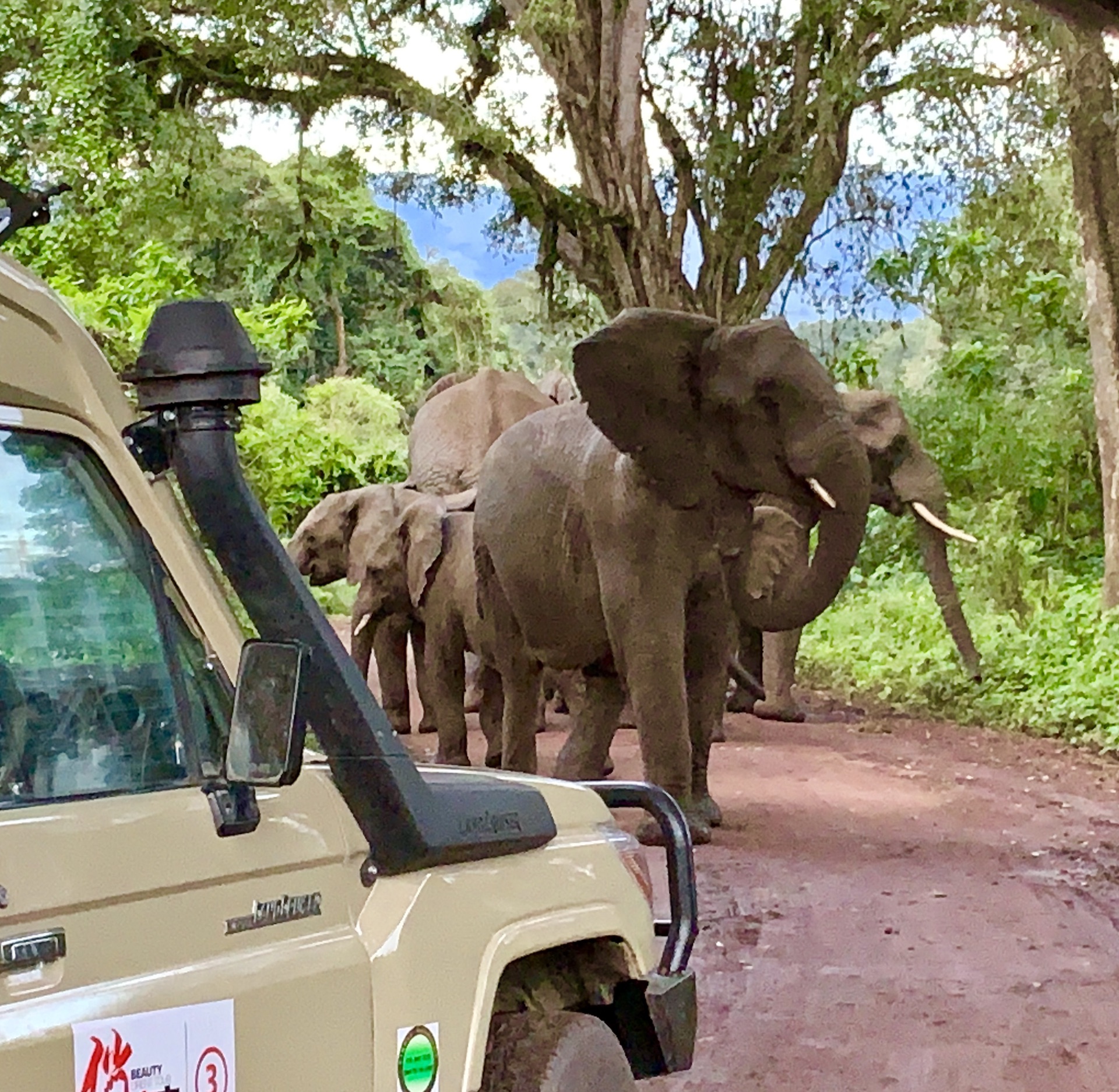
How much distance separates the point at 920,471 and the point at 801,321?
6601mm

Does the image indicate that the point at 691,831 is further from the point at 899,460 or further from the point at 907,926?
the point at 899,460

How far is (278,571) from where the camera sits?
275cm

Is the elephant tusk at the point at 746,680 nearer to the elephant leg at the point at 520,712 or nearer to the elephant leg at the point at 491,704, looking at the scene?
the elephant leg at the point at 491,704

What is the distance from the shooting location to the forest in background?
14.9 m

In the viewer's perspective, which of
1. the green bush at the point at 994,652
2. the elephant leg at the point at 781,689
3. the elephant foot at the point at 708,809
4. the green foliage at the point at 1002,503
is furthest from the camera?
the green foliage at the point at 1002,503

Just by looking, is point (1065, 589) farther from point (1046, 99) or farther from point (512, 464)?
point (512, 464)

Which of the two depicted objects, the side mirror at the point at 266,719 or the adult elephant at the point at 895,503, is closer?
the side mirror at the point at 266,719

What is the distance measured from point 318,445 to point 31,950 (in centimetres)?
1561

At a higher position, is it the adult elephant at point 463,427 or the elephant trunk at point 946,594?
the adult elephant at point 463,427

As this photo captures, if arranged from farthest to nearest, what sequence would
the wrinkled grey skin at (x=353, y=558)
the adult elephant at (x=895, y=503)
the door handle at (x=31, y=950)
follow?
the adult elephant at (x=895, y=503) → the wrinkled grey skin at (x=353, y=558) → the door handle at (x=31, y=950)

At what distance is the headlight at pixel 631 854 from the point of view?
3598 mm

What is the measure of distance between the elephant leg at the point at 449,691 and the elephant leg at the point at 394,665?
1.56 meters

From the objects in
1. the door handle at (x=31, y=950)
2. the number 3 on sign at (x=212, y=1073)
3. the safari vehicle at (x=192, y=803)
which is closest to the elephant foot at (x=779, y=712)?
the safari vehicle at (x=192, y=803)

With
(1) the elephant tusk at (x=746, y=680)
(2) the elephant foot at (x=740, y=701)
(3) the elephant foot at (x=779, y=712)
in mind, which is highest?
(1) the elephant tusk at (x=746, y=680)
